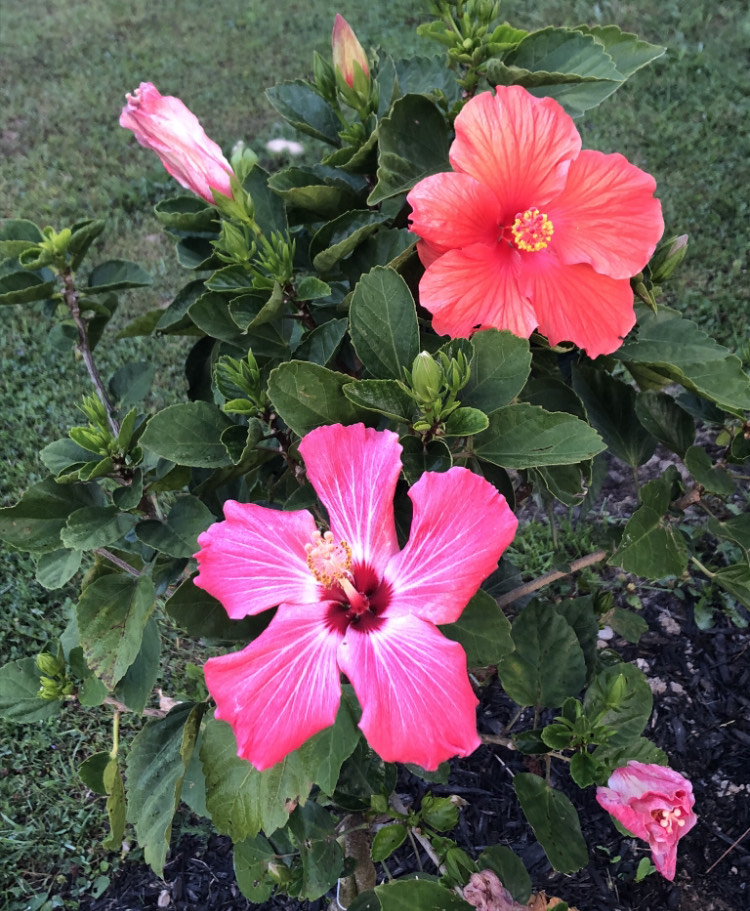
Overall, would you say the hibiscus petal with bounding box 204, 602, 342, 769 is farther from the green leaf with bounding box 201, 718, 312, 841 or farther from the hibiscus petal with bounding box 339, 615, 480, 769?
the green leaf with bounding box 201, 718, 312, 841

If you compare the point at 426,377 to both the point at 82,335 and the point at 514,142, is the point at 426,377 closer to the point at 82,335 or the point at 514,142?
the point at 514,142

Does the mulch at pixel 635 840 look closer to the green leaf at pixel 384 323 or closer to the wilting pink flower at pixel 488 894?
the wilting pink flower at pixel 488 894

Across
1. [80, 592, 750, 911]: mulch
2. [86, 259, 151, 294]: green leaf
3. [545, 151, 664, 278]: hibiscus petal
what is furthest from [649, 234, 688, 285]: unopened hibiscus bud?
[80, 592, 750, 911]: mulch

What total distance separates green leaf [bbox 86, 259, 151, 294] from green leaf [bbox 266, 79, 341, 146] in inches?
16.4

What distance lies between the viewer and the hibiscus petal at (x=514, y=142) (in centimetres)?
113

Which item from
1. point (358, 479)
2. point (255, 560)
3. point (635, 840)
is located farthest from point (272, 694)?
point (635, 840)

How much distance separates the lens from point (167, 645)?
2773 millimetres

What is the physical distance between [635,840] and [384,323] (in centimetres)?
163

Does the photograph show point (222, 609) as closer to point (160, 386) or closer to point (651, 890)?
point (651, 890)

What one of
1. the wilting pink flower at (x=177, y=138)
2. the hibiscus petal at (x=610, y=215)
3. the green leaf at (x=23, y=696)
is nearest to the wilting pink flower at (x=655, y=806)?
the hibiscus petal at (x=610, y=215)

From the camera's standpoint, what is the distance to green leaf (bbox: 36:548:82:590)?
4.25 feet

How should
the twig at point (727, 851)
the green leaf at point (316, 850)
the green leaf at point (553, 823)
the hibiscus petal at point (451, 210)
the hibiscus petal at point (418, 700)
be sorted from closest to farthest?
the hibiscus petal at point (418, 700), the hibiscus petal at point (451, 210), the green leaf at point (553, 823), the green leaf at point (316, 850), the twig at point (727, 851)

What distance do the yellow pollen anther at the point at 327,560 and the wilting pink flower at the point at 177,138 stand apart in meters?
0.59

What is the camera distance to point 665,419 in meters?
1.44
